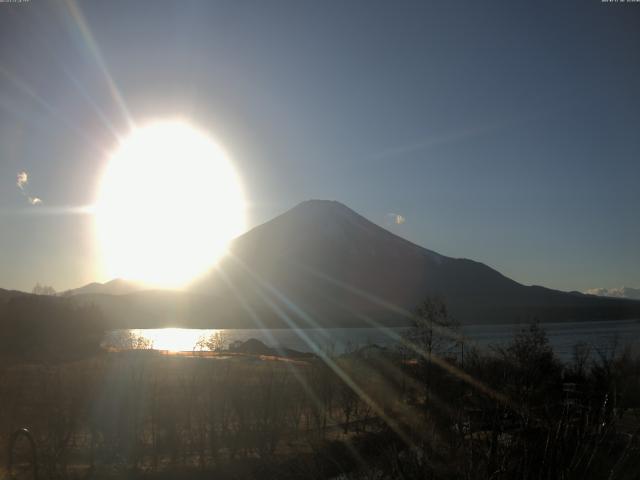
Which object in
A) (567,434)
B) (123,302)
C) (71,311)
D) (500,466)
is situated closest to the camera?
(500,466)

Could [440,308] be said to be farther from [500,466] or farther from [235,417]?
[500,466]

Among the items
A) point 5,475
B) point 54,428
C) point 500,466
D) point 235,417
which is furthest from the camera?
point 235,417

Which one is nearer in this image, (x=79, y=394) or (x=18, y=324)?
(x=79, y=394)

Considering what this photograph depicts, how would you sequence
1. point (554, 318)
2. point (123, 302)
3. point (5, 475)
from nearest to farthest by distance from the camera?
point (5, 475), point (554, 318), point (123, 302)

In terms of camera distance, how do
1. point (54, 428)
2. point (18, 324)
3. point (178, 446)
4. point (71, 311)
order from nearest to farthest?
point (54, 428), point (178, 446), point (18, 324), point (71, 311)

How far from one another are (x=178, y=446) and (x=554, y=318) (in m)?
158

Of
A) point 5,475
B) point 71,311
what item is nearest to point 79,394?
point 5,475

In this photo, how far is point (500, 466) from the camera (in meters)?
3.47

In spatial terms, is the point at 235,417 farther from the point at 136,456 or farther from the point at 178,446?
the point at 136,456

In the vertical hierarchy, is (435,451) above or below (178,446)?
above

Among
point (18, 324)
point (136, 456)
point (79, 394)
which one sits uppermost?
point (18, 324)

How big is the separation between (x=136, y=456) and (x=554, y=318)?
158945 millimetres

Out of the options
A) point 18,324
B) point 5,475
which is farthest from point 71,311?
point 5,475

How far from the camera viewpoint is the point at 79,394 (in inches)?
546
